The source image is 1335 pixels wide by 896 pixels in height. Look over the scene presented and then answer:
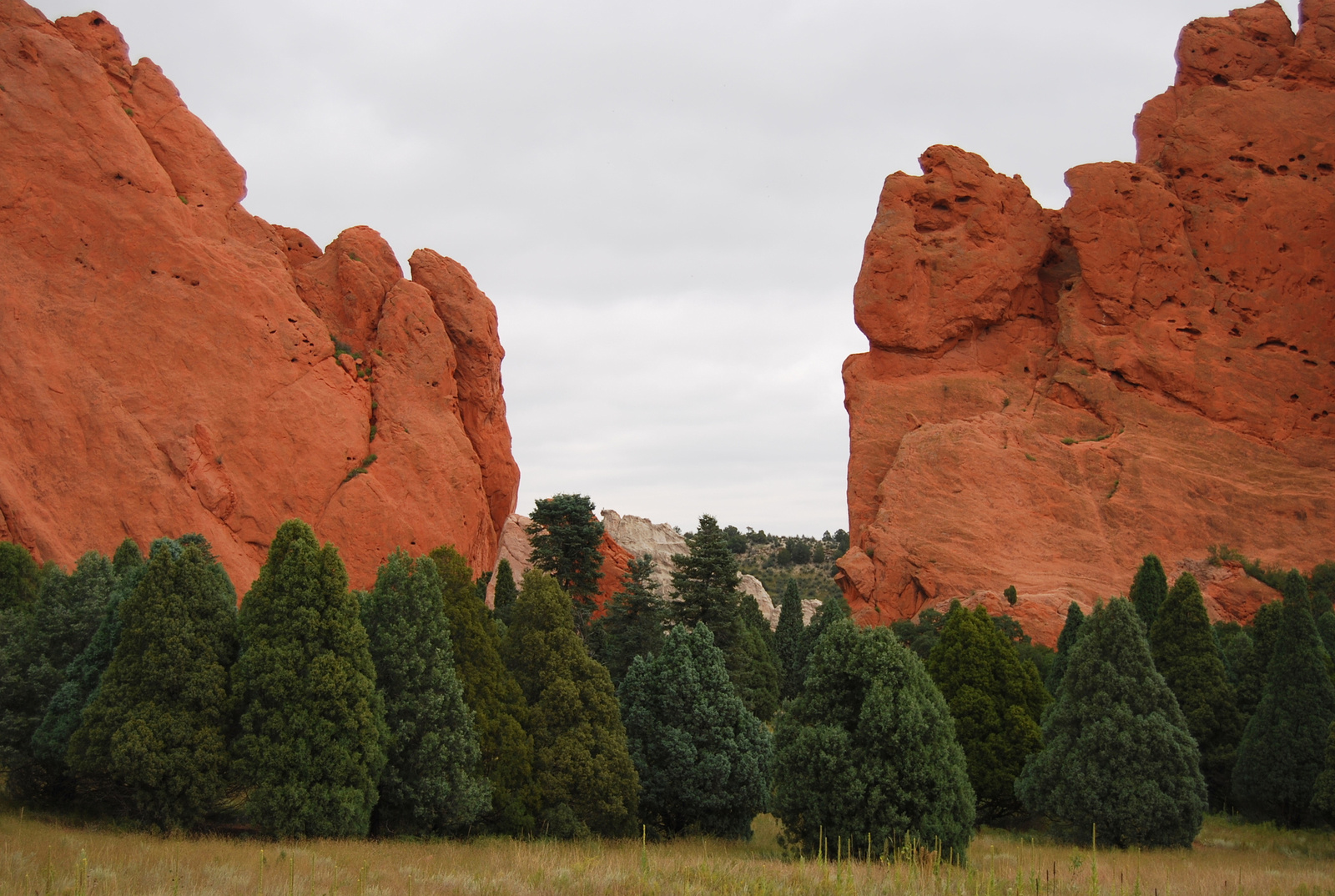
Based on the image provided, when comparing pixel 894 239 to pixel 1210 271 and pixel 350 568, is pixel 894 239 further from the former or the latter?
pixel 350 568

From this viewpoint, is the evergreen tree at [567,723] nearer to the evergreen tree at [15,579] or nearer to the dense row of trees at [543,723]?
the dense row of trees at [543,723]

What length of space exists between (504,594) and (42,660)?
17.6 meters

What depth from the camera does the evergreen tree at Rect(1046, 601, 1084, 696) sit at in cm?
3006

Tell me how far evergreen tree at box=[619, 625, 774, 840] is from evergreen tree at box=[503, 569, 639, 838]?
1.07 meters

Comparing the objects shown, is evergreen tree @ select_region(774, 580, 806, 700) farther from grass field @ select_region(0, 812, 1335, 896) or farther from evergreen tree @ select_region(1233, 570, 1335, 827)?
grass field @ select_region(0, 812, 1335, 896)

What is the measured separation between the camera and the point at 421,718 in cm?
1889

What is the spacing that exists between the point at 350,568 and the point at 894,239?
3285 centimetres

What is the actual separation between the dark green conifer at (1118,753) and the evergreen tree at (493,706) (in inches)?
422

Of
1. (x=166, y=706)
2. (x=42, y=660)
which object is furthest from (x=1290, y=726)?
(x=42, y=660)

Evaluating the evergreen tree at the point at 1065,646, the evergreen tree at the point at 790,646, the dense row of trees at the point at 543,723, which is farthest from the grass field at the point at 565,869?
the evergreen tree at the point at 790,646

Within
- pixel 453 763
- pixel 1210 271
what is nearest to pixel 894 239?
pixel 1210 271

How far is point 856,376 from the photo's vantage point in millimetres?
54844

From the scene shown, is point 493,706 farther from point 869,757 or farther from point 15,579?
point 15,579

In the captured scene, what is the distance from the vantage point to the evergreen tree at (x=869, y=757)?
16.5 meters
